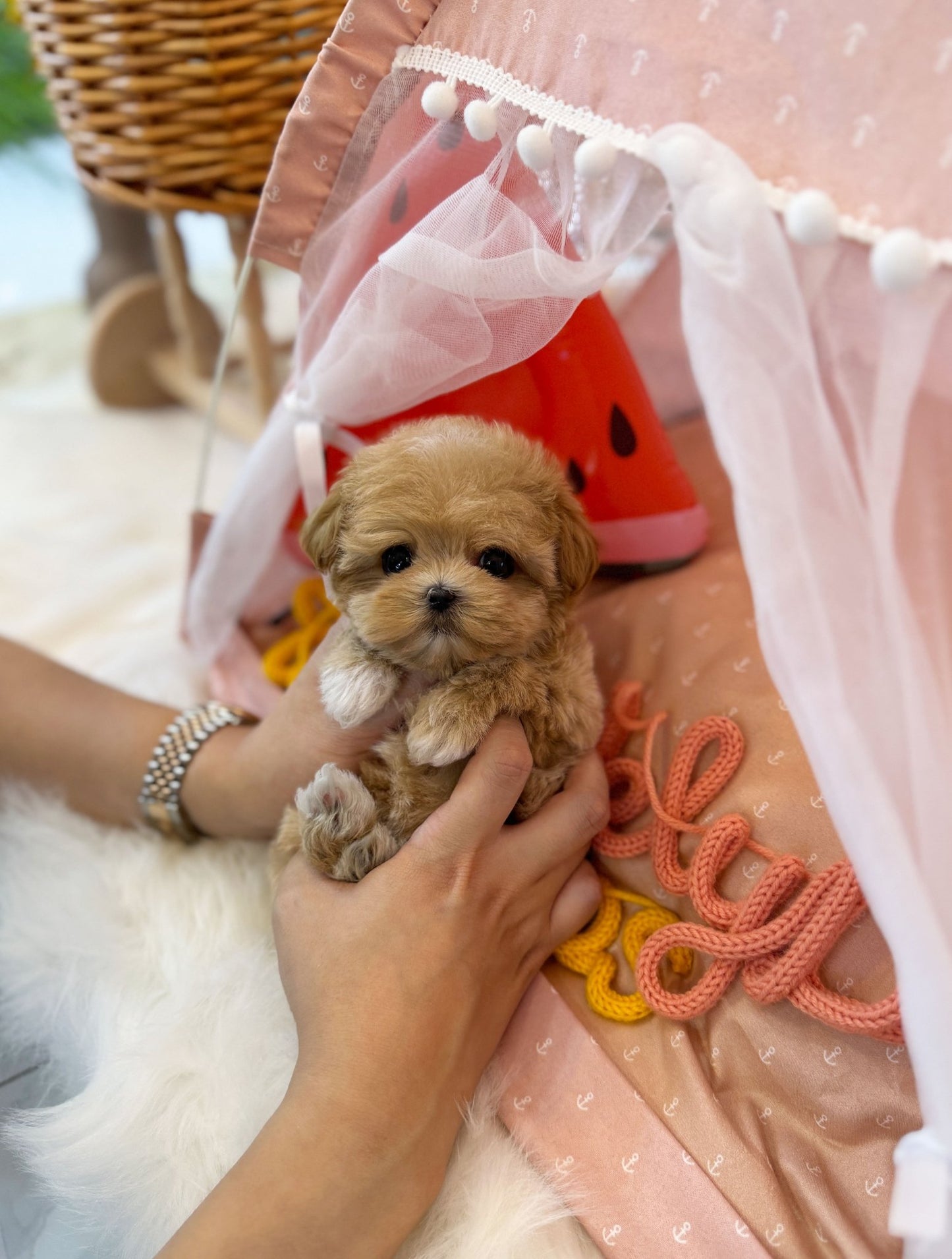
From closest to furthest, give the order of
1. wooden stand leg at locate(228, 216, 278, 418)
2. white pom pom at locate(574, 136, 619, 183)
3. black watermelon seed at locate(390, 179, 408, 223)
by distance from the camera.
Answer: white pom pom at locate(574, 136, 619, 183) → black watermelon seed at locate(390, 179, 408, 223) → wooden stand leg at locate(228, 216, 278, 418)

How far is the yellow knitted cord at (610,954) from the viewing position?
0.78 metres

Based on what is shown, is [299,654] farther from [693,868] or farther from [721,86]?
[721,86]

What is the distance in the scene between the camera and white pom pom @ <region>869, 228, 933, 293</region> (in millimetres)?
500

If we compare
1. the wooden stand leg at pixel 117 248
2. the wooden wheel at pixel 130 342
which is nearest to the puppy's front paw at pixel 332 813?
the wooden wheel at pixel 130 342

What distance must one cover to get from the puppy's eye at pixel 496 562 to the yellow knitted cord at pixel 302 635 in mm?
381

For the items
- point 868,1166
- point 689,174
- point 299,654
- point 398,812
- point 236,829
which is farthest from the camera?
point 299,654

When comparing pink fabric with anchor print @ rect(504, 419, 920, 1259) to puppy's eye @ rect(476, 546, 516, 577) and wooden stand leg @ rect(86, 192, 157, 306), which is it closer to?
puppy's eye @ rect(476, 546, 516, 577)

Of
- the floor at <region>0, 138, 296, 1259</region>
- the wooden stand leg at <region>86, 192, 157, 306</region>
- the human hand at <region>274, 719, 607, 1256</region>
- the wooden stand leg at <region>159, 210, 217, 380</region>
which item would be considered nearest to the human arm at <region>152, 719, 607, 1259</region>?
the human hand at <region>274, 719, 607, 1256</region>

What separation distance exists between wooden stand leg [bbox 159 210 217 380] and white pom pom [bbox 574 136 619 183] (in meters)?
1.04

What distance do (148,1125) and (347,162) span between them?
80 cm

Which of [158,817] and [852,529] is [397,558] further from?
[158,817]

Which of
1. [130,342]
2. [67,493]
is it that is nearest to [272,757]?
[67,493]

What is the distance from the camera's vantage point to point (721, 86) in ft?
1.90

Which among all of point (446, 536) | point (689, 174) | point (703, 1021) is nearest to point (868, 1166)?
point (703, 1021)
